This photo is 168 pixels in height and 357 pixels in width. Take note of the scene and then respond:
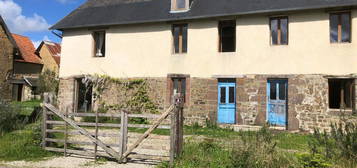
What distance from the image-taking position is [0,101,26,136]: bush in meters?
9.20

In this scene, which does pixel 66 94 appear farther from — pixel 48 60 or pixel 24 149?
pixel 48 60

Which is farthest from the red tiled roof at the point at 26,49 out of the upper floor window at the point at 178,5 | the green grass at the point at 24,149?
the green grass at the point at 24,149

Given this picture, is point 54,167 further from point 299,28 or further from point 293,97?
point 299,28

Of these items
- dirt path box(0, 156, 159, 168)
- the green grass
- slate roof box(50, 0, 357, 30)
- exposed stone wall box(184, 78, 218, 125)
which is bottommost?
dirt path box(0, 156, 159, 168)

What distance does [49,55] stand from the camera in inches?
1174

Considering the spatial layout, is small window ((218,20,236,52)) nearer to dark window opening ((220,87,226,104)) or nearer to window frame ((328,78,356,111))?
dark window opening ((220,87,226,104))

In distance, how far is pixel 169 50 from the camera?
13.3 m

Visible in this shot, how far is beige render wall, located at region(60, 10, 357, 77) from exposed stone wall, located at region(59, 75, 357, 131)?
375 millimetres

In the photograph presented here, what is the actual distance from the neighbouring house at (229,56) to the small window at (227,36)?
0.05m

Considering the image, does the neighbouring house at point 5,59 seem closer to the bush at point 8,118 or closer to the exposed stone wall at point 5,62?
the exposed stone wall at point 5,62

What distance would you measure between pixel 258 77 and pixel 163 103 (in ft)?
15.1

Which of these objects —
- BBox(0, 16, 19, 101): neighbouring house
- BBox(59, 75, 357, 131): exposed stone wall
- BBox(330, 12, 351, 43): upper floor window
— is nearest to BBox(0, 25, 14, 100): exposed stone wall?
BBox(0, 16, 19, 101): neighbouring house

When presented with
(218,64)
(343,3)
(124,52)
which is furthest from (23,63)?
(343,3)

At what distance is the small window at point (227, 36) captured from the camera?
12.7m
